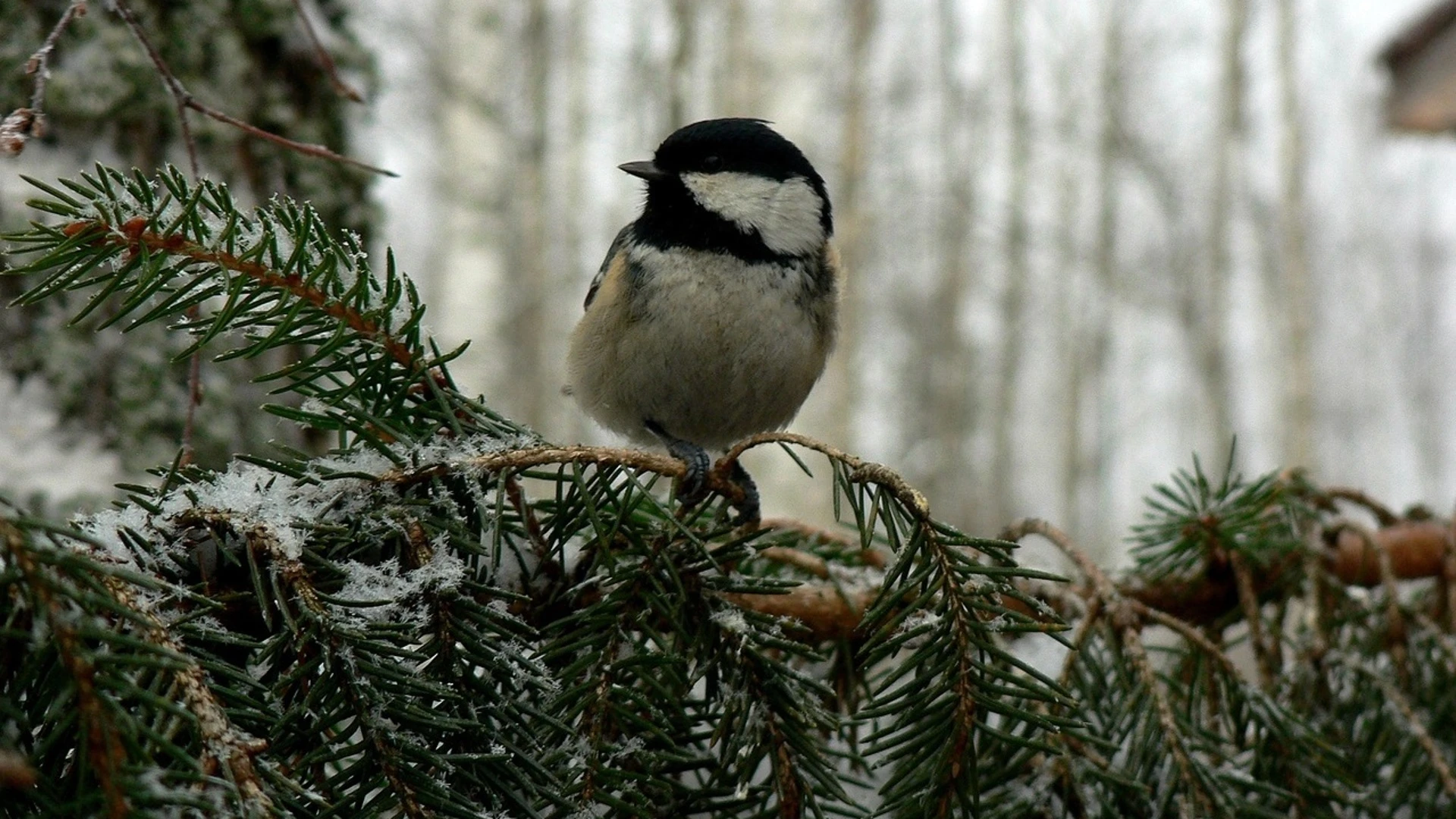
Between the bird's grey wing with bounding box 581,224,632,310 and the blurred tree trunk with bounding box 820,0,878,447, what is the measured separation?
5.58 m

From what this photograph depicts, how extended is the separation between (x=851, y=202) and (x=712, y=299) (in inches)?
263

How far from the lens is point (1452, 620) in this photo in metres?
1.31

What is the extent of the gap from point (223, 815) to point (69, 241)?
0.40 metres

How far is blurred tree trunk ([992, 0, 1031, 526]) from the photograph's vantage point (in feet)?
45.6

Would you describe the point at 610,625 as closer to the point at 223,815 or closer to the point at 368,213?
the point at 223,815

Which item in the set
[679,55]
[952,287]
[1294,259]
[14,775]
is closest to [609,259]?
[14,775]

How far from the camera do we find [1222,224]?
10.7 meters

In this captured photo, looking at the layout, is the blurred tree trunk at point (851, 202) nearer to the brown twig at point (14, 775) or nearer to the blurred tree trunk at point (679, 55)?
the blurred tree trunk at point (679, 55)

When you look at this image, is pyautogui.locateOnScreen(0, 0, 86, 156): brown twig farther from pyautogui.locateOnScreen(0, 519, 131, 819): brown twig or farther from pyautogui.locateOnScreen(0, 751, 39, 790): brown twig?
pyautogui.locateOnScreen(0, 751, 39, 790): brown twig

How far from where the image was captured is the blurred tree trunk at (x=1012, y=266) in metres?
13.9

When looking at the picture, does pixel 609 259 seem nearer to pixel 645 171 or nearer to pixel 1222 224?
pixel 645 171

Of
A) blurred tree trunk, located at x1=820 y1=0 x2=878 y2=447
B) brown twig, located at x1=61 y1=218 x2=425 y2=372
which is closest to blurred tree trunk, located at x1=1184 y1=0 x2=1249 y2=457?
blurred tree trunk, located at x1=820 y1=0 x2=878 y2=447

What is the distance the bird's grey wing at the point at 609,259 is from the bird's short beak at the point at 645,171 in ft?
0.35

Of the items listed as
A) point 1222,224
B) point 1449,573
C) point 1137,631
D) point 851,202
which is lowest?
point 1137,631
